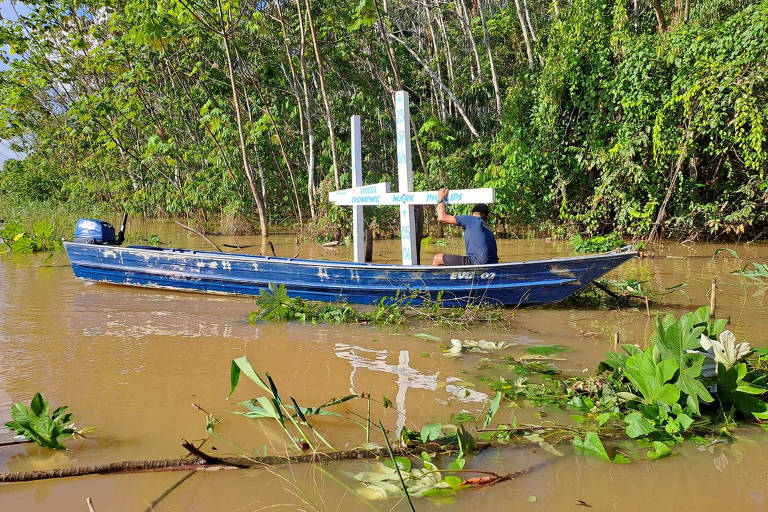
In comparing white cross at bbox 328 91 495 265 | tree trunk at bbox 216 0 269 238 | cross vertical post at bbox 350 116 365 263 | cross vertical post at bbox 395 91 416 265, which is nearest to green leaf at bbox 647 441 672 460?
white cross at bbox 328 91 495 265

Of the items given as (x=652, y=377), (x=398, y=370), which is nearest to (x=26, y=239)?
(x=398, y=370)

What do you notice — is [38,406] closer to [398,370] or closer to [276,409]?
[276,409]

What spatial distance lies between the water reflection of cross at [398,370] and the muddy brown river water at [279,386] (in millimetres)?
17

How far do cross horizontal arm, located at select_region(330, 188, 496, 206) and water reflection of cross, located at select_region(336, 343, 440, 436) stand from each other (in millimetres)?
2094

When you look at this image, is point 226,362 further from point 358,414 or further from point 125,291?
point 125,291

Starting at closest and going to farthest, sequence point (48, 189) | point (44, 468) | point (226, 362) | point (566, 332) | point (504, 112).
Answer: point (44, 468) < point (226, 362) < point (566, 332) < point (504, 112) < point (48, 189)

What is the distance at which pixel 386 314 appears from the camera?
20.1ft

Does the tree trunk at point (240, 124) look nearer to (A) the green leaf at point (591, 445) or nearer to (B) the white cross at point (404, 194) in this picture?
(B) the white cross at point (404, 194)

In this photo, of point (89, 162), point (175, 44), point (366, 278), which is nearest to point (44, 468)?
point (366, 278)

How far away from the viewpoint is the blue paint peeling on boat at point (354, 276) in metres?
6.23

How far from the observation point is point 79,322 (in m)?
Result: 6.13

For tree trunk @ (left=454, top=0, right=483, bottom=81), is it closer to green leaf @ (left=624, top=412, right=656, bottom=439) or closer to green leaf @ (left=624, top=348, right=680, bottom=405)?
green leaf @ (left=624, top=348, right=680, bottom=405)

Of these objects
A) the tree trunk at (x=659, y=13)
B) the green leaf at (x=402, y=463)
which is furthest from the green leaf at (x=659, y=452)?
the tree trunk at (x=659, y=13)

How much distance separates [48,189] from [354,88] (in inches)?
894
